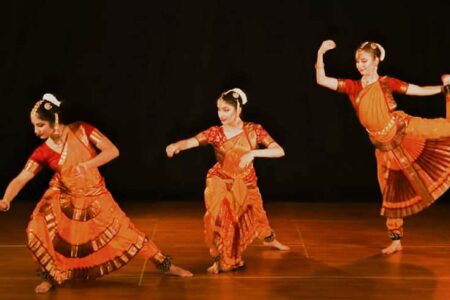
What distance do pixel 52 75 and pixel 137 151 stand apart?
0.84 m

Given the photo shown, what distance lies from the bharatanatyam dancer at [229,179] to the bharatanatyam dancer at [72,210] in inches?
19.2

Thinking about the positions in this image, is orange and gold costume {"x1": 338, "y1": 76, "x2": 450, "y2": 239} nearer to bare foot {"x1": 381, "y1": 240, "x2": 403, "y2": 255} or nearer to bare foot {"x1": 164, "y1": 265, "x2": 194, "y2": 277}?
bare foot {"x1": 381, "y1": 240, "x2": 403, "y2": 255}

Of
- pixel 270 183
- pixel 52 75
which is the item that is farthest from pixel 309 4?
pixel 52 75

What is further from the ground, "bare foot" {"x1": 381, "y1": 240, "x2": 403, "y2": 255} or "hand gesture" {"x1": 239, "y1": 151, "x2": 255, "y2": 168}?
"hand gesture" {"x1": 239, "y1": 151, "x2": 255, "y2": 168}

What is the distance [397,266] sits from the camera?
512 centimetres

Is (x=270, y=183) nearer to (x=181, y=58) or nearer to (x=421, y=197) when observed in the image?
(x=181, y=58)

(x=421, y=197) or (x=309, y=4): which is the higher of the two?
(x=309, y=4)

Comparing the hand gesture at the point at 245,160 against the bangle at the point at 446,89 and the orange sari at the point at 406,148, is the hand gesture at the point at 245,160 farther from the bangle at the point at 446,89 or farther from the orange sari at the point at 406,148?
the bangle at the point at 446,89

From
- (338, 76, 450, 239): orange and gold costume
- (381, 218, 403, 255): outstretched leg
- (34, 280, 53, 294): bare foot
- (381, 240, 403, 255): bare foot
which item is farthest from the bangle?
(34, 280, 53, 294): bare foot

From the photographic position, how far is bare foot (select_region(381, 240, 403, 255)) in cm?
545

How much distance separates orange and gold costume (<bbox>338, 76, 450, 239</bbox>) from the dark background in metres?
1.62

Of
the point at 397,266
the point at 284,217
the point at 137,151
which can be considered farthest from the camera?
the point at 137,151

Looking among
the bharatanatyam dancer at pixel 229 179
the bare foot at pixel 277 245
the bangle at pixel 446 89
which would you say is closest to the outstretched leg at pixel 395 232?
the bare foot at pixel 277 245

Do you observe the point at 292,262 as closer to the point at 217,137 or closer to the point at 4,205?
the point at 217,137
